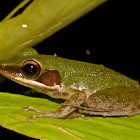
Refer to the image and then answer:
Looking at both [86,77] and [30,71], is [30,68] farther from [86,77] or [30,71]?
[86,77]

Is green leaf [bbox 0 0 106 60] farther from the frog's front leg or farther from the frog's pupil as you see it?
the frog's front leg

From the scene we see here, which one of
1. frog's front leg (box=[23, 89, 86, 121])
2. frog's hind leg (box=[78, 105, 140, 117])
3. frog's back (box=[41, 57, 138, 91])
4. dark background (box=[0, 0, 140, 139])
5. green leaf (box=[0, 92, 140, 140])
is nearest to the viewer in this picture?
green leaf (box=[0, 92, 140, 140])

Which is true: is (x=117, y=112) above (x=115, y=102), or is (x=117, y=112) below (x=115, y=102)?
below

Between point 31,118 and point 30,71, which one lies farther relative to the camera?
point 30,71

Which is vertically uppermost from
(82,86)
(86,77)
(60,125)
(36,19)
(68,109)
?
(36,19)

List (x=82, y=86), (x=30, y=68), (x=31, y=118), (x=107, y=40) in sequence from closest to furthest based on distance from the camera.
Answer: (x=31, y=118), (x=30, y=68), (x=82, y=86), (x=107, y=40)

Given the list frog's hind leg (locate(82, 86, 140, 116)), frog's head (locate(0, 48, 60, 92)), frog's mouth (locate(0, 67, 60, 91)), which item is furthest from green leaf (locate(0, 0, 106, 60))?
frog's hind leg (locate(82, 86, 140, 116))

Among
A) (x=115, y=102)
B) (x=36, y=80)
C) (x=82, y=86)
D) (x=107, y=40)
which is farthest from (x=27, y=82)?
(x=107, y=40)

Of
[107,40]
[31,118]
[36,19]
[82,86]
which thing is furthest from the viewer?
[107,40]
